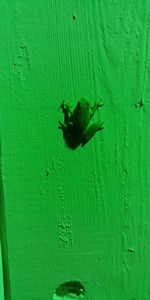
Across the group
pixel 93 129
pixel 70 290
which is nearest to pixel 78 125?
pixel 93 129

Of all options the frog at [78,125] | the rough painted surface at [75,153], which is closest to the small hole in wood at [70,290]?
the rough painted surface at [75,153]

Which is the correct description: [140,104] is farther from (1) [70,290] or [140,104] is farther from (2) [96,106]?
(1) [70,290]

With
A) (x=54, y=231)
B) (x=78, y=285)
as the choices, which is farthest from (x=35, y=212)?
(x=78, y=285)

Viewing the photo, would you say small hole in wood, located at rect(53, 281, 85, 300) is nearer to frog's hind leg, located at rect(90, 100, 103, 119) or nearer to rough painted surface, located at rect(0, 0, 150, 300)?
rough painted surface, located at rect(0, 0, 150, 300)

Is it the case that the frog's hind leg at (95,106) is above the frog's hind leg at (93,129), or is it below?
above

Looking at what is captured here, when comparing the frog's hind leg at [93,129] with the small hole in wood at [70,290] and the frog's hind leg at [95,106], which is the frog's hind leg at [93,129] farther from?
the small hole in wood at [70,290]

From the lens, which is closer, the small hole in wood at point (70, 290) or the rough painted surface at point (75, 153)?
the rough painted surface at point (75, 153)

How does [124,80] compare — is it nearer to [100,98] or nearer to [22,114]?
[100,98]

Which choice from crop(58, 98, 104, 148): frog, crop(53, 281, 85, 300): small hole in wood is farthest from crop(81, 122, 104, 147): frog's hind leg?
crop(53, 281, 85, 300): small hole in wood
